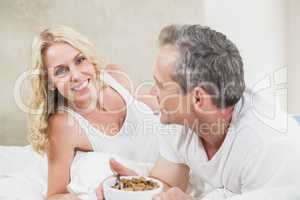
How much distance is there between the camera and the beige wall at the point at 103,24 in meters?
1.31

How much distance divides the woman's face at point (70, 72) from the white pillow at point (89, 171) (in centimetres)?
16

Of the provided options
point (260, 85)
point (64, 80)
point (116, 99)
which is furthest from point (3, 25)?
point (260, 85)

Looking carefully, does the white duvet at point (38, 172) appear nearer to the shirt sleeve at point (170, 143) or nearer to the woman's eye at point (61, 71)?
the shirt sleeve at point (170, 143)

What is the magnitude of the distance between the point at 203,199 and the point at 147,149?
218mm

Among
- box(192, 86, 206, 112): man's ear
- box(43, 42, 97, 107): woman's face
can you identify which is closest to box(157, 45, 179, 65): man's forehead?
box(192, 86, 206, 112): man's ear

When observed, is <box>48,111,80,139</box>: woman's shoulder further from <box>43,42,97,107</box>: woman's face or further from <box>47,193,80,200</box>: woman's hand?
<box>47,193,80,200</box>: woman's hand

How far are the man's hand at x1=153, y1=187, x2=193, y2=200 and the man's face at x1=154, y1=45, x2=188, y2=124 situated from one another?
20 cm

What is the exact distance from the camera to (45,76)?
51.6 inches

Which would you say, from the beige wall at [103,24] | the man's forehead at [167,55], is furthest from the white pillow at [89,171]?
the man's forehead at [167,55]

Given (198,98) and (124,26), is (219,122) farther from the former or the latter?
(124,26)

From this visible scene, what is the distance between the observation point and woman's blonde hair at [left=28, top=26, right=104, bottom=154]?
1.31 m

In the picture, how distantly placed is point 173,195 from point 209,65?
1.26ft

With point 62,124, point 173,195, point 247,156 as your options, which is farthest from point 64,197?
point 247,156

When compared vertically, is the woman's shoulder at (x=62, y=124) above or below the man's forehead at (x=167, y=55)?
below
